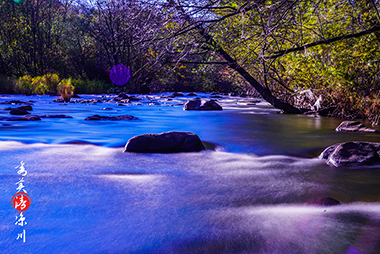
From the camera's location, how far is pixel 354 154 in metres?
3.40

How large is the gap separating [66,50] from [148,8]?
85.0 feet

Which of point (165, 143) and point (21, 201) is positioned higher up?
point (165, 143)

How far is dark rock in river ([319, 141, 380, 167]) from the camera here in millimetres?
3307

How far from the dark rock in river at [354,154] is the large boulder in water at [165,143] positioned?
6.18 feet

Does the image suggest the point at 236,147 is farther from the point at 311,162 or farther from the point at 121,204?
the point at 121,204

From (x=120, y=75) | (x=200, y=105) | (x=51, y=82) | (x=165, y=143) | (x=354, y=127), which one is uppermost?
(x=120, y=75)

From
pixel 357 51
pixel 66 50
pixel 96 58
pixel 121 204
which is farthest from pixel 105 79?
pixel 121 204

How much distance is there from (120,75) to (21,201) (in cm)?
2392

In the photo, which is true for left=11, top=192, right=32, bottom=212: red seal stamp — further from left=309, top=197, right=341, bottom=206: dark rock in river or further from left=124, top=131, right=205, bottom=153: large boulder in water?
left=309, top=197, right=341, bottom=206: dark rock in river

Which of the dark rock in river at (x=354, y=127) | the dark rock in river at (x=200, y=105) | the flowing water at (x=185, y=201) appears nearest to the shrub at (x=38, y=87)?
the dark rock in river at (x=200, y=105)

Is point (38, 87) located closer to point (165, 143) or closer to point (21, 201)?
point (165, 143)

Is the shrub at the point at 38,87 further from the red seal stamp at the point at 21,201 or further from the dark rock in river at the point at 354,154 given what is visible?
the dark rock in river at the point at 354,154

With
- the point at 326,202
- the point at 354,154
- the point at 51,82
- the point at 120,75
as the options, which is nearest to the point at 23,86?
the point at 51,82

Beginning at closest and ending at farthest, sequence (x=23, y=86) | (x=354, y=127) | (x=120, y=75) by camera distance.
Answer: (x=354, y=127) < (x=23, y=86) < (x=120, y=75)
